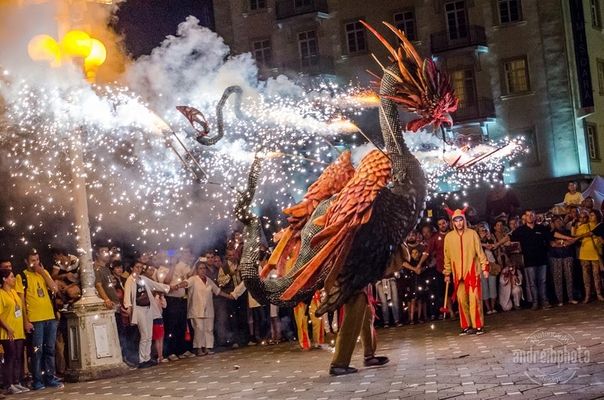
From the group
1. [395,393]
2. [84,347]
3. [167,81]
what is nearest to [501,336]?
[395,393]

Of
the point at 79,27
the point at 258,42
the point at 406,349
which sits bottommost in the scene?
the point at 406,349

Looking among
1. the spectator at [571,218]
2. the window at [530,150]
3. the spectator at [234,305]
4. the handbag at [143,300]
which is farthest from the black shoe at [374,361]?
the window at [530,150]

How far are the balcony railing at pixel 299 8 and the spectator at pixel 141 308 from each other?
23613mm

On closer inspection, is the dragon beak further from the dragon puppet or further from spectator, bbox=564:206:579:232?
spectator, bbox=564:206:579:232

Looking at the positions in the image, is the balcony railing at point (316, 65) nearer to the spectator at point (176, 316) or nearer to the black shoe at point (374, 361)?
the spectator at point (176, 316)

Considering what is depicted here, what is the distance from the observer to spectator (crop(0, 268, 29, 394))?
12180 millimetres

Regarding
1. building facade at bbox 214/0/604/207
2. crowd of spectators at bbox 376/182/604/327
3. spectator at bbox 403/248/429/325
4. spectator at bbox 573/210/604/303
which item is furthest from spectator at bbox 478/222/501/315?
building facade at bbox 214/0/604/207

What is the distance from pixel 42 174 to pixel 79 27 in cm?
613

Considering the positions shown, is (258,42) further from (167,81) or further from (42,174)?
(167,81)

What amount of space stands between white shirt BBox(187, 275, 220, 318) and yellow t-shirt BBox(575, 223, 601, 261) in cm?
733

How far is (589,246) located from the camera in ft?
55.4

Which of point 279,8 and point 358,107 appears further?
point 279,8

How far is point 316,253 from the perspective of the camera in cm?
911

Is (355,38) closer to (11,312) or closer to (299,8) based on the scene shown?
(299,8)
